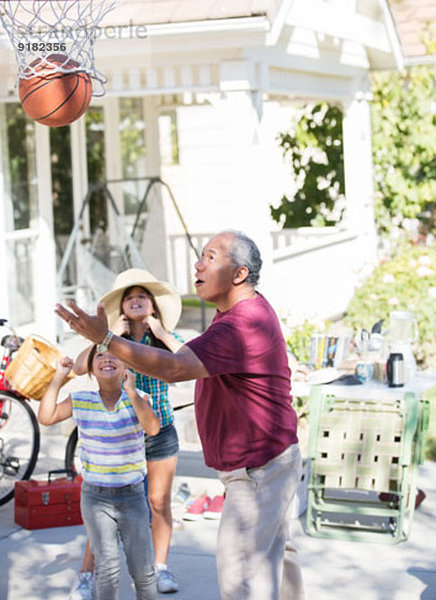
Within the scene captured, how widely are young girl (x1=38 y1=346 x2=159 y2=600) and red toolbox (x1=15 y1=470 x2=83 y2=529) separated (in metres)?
1.83

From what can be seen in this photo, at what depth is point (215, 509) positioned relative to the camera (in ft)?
22.0

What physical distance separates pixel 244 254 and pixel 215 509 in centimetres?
295

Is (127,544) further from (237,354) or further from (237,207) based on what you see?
(237,207)

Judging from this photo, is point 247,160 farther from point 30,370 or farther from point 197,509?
point 197,509

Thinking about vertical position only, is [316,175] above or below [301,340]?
above

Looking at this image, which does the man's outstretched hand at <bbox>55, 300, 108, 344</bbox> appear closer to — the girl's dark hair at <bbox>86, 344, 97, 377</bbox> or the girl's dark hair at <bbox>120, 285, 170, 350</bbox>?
the girl's dark hair at <bbox>86, 344, 97, 377</bbox>

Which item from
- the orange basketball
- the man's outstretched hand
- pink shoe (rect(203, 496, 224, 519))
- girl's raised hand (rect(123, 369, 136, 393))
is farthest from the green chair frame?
the man's outstretched hand

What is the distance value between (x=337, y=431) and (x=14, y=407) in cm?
263

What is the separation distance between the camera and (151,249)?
13.5 meters

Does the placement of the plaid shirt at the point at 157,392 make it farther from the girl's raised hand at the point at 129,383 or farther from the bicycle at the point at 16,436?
the bicycle at the point at 16,436

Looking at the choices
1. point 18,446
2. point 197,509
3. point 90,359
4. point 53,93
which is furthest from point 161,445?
point 18,446

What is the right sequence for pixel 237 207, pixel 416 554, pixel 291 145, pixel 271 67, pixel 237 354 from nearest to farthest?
1. pixel 237 354
2. pixel 416 554
3. pixel 237 207
4. pixel 271 67
5. pixel 291 145

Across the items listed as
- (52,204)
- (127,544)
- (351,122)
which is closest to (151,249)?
(52,204)

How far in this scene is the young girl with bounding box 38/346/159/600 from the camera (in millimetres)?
4602
